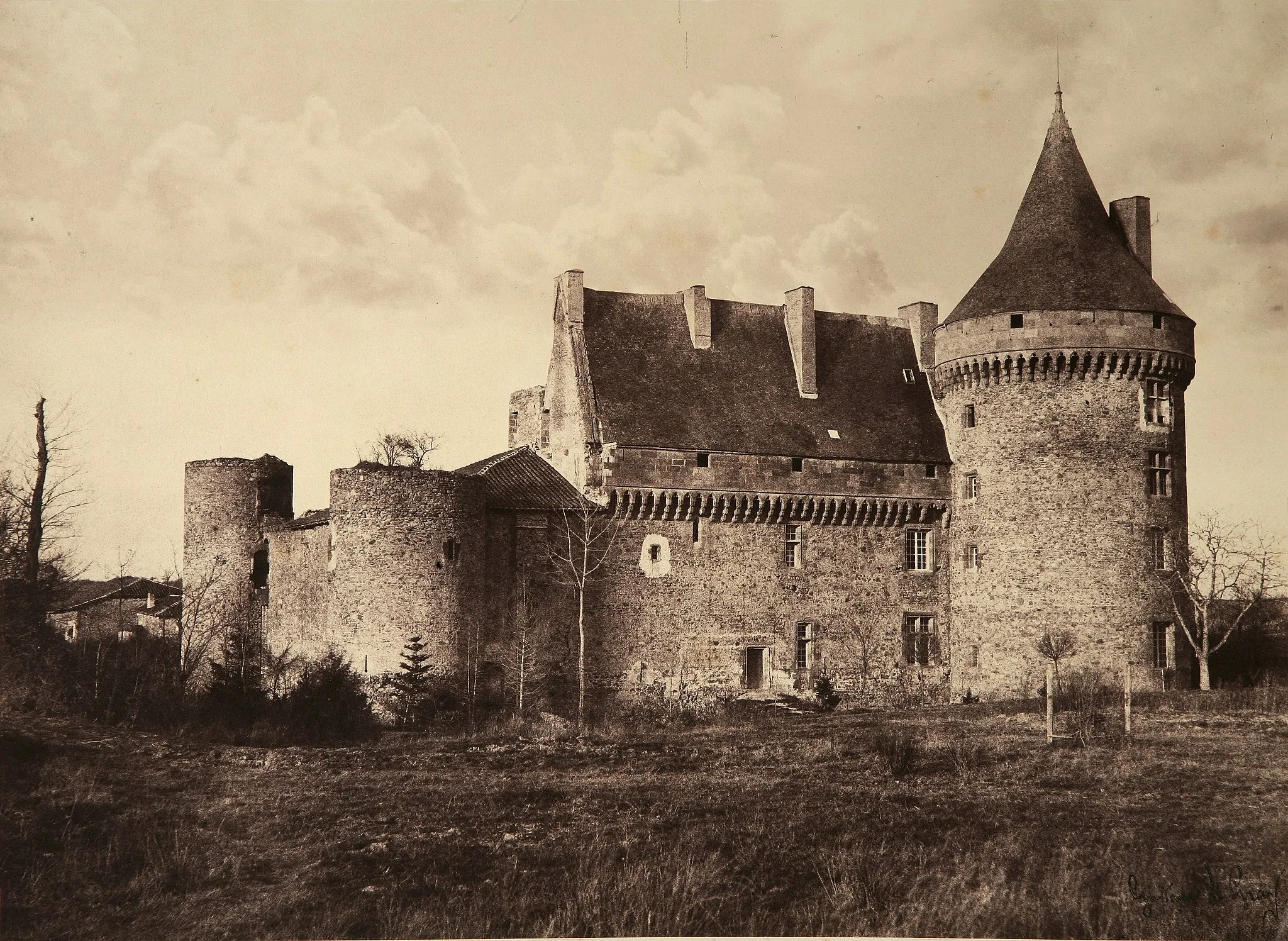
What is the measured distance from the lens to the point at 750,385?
31922 millimetres

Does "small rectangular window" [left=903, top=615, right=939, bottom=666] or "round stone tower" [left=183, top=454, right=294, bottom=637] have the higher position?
"round stone tower" [left=183, top=454, right=294, bottom=637]

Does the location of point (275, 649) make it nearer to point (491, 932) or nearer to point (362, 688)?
point (362, 688)

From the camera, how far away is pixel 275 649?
3234 cm

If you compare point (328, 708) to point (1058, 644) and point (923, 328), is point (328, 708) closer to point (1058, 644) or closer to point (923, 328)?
point (1058, 644)

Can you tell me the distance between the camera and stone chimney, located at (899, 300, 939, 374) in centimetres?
3391

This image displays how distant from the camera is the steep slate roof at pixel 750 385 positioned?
30.4 meters

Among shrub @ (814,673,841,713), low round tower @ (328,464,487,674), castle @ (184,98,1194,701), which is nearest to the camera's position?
low round tower @ (328,464,487,674)

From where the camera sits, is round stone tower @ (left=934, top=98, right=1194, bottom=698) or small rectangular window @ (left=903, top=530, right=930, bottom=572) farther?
small rectangular window @ (left=903, top=530, right=930, bottom=572)

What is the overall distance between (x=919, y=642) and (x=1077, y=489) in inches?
212

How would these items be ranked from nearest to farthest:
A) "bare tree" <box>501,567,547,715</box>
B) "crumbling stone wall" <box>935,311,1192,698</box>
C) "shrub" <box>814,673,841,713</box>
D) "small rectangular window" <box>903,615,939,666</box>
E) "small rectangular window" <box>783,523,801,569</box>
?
"bare tree" <box>501,567,547,715</box> → "crumbling stone wall" <box>935,311,1192,698</box> → "shrub" <box>814,673,841,713</box> → "small rectangular window" <box>783,523,801,569</box> → "small rectangular window" <box>903,615,939,666</box>

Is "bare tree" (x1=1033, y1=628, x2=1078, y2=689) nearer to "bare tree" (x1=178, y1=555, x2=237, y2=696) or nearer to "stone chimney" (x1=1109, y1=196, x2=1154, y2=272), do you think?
"stone chimney" (x1=1109, y1=196, x2=1154, y2=272)

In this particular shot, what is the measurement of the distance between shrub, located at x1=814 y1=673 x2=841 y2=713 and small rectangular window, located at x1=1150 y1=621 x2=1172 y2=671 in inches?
284

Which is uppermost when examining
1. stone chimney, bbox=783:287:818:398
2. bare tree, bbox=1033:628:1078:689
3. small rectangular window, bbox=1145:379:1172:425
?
stone chimney, bbox=783:287:818:398
